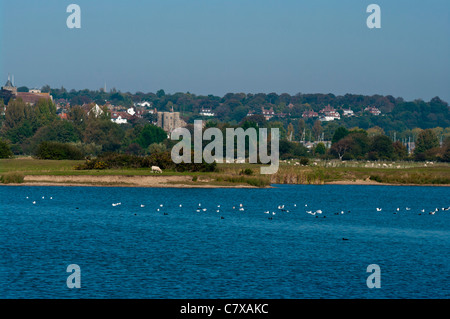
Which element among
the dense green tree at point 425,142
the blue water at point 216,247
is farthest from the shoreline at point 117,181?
the dense green tree at point 425,142

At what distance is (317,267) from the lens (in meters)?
43.0

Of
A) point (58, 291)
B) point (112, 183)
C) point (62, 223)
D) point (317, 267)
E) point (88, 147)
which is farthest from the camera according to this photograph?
point (88, 147)

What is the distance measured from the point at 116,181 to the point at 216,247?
48.4 m

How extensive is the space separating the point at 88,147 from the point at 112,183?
64742mm

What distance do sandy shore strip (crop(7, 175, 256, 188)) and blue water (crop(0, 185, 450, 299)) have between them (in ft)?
24.8

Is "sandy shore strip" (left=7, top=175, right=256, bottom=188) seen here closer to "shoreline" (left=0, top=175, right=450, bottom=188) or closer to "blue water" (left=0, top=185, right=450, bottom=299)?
"shoreline" (left=0, top=175, right=450, bottom=188)

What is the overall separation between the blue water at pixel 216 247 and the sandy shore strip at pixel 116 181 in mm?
7564

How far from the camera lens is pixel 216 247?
50.0 meters

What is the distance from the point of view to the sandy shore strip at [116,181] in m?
94.6

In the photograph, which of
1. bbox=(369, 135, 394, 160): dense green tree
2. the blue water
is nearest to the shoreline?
the blue water

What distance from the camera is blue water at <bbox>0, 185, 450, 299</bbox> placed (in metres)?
37.1

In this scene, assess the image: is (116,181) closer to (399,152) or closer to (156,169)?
(156,169)
